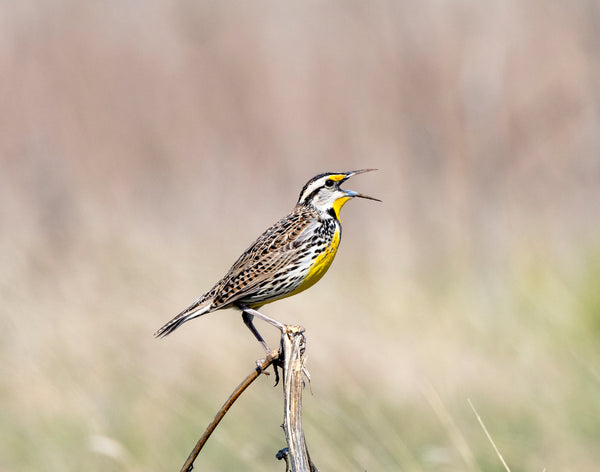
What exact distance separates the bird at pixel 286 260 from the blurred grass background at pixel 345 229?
1.91 ft

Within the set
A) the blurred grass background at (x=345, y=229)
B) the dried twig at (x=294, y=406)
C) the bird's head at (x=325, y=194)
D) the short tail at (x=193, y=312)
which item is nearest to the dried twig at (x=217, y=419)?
the dried twig at (x=294, y=406)

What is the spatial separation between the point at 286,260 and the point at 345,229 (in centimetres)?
444

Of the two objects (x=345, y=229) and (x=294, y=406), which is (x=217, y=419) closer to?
(x=294, y=406)

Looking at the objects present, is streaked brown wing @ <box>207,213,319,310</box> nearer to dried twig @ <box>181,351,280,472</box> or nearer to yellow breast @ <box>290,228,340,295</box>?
yellow breast @ <box>290,228,340,295</box>

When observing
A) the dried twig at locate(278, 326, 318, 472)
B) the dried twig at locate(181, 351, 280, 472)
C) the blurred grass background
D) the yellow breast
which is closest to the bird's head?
the yellow breast

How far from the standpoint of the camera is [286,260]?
7.38 feet

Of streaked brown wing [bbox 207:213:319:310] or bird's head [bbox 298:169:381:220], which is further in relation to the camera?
bird's head [bbox 298:169:381:220]

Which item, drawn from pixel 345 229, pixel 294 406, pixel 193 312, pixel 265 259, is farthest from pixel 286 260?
pixel 345 229

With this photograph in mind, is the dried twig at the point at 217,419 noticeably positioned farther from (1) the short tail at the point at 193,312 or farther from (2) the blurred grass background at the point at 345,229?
(2) the blurred grass background at the point at 345,229

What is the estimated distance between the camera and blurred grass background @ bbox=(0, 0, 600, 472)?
3597mm

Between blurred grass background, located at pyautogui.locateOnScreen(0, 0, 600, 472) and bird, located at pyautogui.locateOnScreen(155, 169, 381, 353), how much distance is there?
0.58 m

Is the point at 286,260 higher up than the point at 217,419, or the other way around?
the point at 286,260

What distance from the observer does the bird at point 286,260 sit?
7.09ft

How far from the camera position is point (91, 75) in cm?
902
